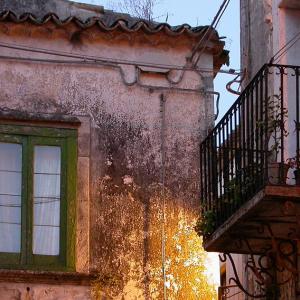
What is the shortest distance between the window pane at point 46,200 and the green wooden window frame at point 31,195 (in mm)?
47

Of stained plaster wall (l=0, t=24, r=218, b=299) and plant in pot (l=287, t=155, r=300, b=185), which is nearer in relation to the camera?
plant in pot (l=287, t=155, r=300, b=185)

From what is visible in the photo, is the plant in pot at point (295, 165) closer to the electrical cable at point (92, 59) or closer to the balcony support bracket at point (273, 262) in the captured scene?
the balcony support bracket at point (273, 262)

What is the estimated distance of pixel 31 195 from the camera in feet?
39.3

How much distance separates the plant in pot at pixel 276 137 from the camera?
904 cm

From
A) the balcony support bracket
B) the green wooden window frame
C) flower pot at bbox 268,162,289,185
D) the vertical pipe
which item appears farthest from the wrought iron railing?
the green wooden window frame

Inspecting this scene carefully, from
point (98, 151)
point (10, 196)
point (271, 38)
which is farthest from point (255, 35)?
point (10, 196)

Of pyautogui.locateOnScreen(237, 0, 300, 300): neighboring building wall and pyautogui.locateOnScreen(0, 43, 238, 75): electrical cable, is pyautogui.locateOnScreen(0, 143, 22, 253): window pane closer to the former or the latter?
pyautogui.locateOnScreen(0, 43, 238, 75): electrical cable

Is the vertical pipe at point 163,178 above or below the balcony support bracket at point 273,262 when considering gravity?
above

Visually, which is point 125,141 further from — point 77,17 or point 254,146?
point 254,146

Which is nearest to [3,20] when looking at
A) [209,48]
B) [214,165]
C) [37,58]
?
[37,58]

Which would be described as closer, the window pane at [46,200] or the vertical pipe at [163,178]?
the window pane at [46,200]

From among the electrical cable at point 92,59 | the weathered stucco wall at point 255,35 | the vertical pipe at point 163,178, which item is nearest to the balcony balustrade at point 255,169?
the weathered stucco wall at point 255,35

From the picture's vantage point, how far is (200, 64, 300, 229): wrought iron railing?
9328 mm

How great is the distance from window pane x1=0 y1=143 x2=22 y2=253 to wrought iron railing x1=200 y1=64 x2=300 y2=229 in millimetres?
2089
